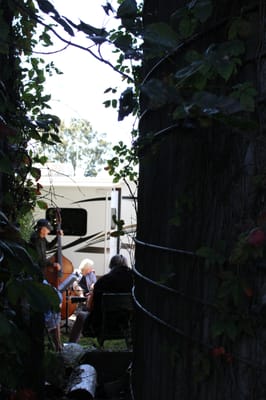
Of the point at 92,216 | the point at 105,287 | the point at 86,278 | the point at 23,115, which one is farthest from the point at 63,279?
the point at 23,115

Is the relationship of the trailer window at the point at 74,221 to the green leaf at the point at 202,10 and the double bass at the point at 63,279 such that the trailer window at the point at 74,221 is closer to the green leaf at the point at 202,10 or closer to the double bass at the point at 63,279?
the double bass at the point at 63,279

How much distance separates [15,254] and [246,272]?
74 cm

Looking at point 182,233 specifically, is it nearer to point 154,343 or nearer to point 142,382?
point 154,343

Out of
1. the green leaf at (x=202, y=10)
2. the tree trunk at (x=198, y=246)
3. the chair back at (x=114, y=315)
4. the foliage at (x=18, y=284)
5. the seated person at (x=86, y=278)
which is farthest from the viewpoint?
the seated person at (x=86, y=278)

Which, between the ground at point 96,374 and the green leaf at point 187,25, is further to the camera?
the ground at point 96,374

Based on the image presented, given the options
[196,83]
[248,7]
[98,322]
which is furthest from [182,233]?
[98,322]

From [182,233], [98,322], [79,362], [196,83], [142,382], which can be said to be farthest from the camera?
[98,322]

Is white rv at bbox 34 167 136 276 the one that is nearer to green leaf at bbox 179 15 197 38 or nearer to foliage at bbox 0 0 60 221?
foliage at bbox 0 0 60 221

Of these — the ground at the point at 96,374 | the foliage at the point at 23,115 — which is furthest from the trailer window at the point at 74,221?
the foliage at the point at 23,115

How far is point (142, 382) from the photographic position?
2807 millimetres

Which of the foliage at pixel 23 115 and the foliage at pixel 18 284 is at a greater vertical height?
the foliage at pixel 23 115

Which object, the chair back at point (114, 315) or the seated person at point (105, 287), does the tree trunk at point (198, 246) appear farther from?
the seated person at point (105, 287)

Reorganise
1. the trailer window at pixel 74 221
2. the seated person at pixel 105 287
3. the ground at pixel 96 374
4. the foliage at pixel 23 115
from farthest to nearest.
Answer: the trailer window at pixel 74 221 → the seated person at pixel 105 287 → the ground at pixel 96 374 → the foliage at pixel 23 115

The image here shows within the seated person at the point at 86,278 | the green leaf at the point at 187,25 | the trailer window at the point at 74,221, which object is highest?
the green leaf at the point at 187,25
